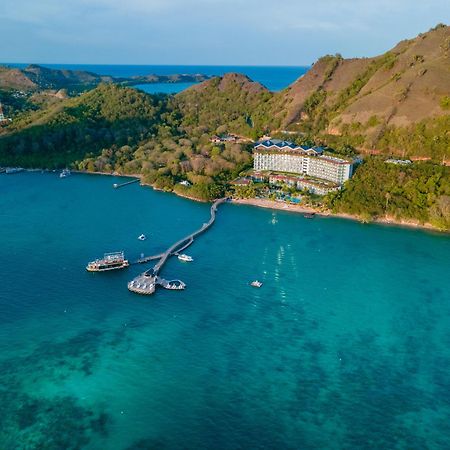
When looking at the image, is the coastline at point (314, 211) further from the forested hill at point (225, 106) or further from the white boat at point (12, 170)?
the white boat at point (12, 170)

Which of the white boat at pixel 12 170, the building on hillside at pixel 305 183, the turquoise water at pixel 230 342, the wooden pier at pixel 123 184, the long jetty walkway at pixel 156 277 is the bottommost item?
the turquoise water at pixel 230 342

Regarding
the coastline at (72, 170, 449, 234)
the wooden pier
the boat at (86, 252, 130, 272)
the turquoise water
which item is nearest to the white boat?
the wooden pier

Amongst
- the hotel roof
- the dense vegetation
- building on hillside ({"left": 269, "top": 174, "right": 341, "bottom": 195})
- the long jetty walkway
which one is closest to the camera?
the long jetty walkway

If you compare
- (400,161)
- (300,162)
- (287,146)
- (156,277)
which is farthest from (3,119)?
(400,161)

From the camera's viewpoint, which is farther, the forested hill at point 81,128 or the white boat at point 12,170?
the forested hill at point 81,128

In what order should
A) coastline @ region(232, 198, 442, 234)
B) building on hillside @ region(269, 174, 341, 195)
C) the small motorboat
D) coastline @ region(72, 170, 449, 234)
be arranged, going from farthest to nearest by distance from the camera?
the small motorboat, building on hillside @ region(269, 174, 341, 195), coastline @ region(232, 198, 442, 234), coastline @ region(72, 170, 449, 234)

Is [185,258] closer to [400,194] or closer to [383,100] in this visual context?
[400,194]

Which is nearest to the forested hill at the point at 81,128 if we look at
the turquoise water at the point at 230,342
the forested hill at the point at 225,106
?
the forested hill at the point at 225,106

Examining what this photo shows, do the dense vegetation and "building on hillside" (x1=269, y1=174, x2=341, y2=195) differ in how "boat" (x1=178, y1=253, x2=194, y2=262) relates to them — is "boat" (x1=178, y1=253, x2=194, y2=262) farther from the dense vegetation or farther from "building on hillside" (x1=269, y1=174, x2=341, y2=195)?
"building on hillside" (x1=269, y1=174, x2=341, y2=195)
